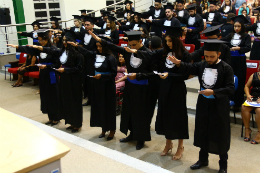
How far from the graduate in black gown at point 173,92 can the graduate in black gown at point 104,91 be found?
3.06ft

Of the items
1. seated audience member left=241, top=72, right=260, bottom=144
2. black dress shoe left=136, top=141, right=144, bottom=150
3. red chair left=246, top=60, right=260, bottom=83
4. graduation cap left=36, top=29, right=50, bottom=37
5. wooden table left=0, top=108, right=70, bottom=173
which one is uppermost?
graduation cap left=36, top=29, right=50, bottom=37

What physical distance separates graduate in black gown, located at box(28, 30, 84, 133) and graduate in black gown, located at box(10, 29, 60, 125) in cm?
18

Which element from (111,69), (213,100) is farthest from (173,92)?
(111,69)

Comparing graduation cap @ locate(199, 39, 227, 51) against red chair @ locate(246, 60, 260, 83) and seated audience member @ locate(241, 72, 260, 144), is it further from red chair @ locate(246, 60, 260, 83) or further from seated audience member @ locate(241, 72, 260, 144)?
red chair @ locate(246, 60, 260, 83)

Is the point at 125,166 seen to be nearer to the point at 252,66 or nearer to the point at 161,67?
the point at 161,67

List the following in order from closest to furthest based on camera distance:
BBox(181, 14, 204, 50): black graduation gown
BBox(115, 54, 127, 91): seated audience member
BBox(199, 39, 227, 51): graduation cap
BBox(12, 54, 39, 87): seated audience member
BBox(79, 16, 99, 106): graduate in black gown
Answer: BBox(199, 39, 227, 51): graduation cap < BBox(79, 16, 99, 106): graduate in black gown < BBox(115, 54, 127, 91): seated audience member < BBox(181, 14, 204, 50): black graduation gown < BBox(12, 54, 39, 87): seated audience member

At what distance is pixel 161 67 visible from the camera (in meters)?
3.80

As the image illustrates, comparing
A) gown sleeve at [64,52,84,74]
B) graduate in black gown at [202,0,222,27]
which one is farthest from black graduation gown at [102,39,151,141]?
graduate in black gown at [202,0,222,27]

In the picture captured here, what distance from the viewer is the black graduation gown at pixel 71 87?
15.1ft

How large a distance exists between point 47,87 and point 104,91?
1.40 m

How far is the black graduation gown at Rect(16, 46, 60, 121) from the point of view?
495 centimetres

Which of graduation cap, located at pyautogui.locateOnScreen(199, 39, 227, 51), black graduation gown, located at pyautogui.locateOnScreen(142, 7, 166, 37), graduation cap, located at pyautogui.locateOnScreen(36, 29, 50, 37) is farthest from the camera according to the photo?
black graduation gown, located at pyautogui.locateOnScreen(142, 7, 166, 37)

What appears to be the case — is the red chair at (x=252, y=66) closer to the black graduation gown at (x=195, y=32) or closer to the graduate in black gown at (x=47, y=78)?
the black graduation gown at (x=195, y=32)

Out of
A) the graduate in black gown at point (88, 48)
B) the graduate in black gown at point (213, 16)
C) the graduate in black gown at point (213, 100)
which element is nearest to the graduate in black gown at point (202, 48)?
the graduate in black gown at point (213, 100)
